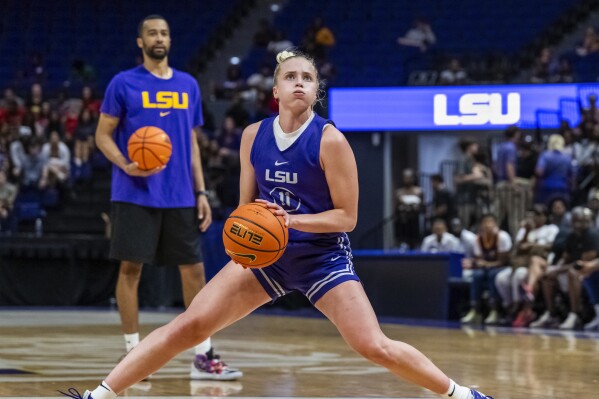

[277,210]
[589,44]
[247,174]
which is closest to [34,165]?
[589,44]

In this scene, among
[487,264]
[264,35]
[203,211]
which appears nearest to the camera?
[203,211]

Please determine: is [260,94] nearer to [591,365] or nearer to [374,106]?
[374,106]

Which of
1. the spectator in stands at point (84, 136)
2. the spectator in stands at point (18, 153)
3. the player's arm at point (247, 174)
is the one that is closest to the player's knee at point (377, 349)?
the player's arm at point (247, 174)

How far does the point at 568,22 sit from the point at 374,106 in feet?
20.0

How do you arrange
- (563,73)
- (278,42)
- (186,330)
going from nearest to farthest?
(186,330) < (563,73) < (278,42)

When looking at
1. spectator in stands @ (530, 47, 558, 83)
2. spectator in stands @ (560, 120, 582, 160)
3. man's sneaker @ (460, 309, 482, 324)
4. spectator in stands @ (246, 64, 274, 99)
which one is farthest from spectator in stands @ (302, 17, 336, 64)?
man's sneaker @ (460, 309, 482, 324)

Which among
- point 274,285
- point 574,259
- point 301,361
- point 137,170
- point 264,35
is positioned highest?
point 264,35

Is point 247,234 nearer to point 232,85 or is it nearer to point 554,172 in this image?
point 554,172

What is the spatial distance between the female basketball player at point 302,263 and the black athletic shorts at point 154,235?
201 centimetres

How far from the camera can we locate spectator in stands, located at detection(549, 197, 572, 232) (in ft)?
44.9

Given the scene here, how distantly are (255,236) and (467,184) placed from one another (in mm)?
11896

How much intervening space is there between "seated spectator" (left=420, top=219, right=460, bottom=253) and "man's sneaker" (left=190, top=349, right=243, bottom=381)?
831cm

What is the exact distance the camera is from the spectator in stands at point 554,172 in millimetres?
14914

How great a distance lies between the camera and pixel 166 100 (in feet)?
23.3
